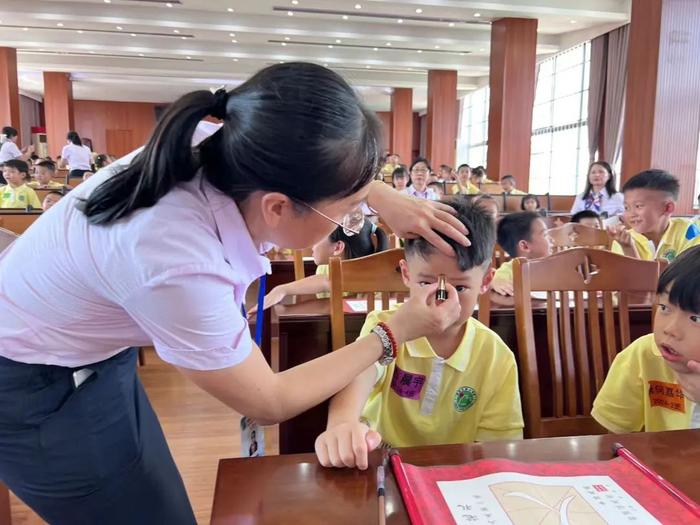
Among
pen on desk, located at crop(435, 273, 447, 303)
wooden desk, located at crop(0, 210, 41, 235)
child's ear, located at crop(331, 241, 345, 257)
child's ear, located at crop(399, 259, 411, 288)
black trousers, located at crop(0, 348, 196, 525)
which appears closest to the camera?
black trousers, located at crop(0, 348, 196, 525)

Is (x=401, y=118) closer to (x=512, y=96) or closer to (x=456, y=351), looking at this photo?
(x=512, y=96)

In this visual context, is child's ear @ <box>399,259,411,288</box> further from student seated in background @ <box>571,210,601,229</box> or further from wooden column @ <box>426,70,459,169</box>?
wooden column @ <box>426,70,459,169</box>

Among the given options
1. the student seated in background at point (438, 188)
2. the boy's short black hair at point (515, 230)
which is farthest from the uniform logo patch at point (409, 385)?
the student seated in background at point (438, 188)

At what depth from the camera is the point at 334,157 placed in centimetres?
76

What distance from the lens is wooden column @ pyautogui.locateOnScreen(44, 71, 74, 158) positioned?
14711 mm

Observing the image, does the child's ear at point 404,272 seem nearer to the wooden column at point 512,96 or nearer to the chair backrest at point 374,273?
the chair backrest at point 374,273

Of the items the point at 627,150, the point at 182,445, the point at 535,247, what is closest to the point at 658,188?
the point at 535,247

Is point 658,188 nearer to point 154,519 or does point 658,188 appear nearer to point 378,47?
point 154,519

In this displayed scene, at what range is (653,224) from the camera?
274 centimetres

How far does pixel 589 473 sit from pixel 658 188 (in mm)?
2331

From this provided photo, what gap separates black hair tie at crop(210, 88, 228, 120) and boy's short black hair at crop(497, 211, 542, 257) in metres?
2.13

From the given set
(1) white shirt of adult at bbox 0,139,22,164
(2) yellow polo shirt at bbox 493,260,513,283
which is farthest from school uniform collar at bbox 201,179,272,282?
(1) white shirt of adult at bbox 0,139,22,164

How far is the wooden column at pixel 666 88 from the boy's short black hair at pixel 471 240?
18.9ft

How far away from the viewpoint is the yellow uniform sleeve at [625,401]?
3.78 feet
